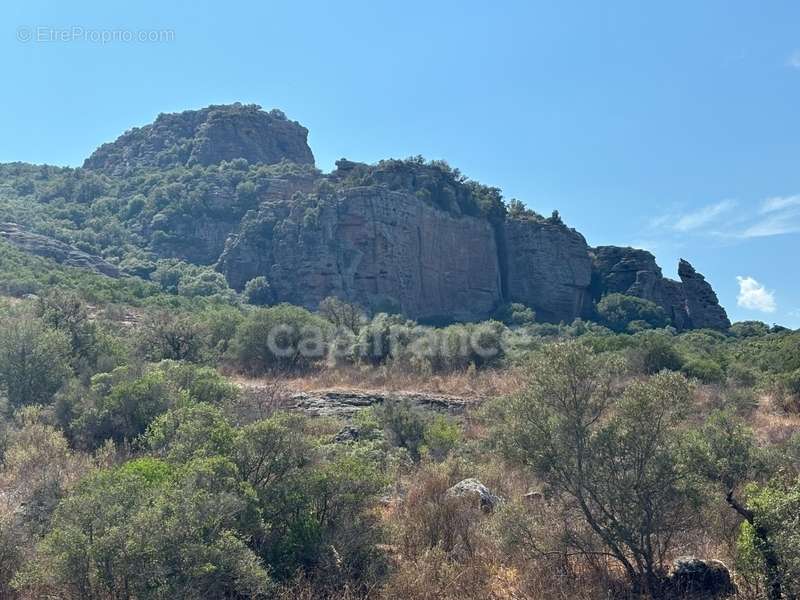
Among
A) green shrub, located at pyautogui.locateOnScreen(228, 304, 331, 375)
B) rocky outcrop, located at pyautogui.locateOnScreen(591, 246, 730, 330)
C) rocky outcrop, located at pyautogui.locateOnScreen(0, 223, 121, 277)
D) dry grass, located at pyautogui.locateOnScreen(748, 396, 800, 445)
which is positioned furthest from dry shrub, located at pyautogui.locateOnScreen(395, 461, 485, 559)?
rocky outcrop, located at pyautogui.locateOnScreen(591, 246, 730, 330)

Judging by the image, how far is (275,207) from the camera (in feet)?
166

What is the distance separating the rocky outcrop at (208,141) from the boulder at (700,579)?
212 ft

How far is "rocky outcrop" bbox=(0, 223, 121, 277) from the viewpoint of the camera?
4069 centimetres

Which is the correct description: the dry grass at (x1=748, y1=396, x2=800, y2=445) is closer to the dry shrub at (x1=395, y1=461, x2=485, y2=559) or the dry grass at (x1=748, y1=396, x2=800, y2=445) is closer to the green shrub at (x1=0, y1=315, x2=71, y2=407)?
the dry shrub at (x1=395, y1=461, x2=485, y2=559)

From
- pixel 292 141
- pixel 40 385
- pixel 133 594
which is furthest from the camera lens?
pixel 292 141

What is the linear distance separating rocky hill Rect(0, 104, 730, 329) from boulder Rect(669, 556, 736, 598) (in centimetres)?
3776

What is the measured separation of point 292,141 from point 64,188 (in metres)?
23.5

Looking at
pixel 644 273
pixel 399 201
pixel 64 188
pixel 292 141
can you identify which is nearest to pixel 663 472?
→ pixel 399 201

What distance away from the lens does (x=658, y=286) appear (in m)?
54.2

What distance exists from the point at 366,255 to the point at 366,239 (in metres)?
1.15

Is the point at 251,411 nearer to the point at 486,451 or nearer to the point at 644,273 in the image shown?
the point at 486,451

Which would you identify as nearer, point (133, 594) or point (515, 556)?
point (133, 594)

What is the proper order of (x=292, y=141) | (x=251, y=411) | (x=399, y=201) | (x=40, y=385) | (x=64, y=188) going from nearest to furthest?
(x=251, y=411)
(x=40, y=385)
(x=399, y=201)
(x=64, y=188)
(x=292, y=141)

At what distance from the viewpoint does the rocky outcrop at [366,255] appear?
45250 mm
